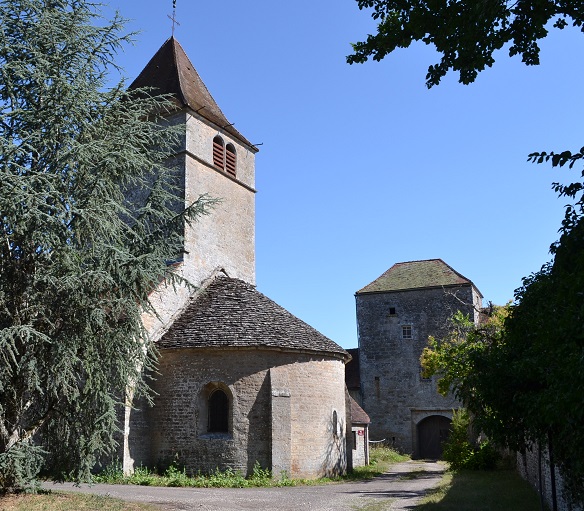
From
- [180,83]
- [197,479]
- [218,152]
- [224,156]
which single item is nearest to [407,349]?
[224,156]

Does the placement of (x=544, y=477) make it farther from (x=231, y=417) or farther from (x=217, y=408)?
(x=217, y=408)

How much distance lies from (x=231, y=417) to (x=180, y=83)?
13.1 meters

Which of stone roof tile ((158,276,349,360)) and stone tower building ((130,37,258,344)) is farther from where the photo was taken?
stone tower building ((130,37,258,344))

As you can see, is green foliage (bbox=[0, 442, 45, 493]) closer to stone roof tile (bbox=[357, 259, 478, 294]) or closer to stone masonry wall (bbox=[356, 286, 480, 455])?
stone masonry wall (bbox=[356, 286, 480, 455])

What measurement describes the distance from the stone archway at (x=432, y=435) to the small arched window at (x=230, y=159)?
59.7 ft

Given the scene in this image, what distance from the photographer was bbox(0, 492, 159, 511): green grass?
1050cm

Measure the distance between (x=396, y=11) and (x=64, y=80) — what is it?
6.78 m

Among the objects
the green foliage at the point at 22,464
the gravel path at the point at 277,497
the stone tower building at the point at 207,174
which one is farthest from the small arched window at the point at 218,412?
the green foliage at the point at 22,464

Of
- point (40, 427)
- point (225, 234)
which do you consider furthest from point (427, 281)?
point (40, 427)

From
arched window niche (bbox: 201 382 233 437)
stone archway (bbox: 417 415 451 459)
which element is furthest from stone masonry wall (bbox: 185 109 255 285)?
stone archway (bbox: 417 415 451 459)

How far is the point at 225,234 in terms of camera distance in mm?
22688

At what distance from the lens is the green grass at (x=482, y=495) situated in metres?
12.2

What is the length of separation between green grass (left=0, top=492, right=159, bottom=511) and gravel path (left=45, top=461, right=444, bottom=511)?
0.74 m

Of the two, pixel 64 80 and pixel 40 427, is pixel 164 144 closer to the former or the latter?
pixel 64 80
